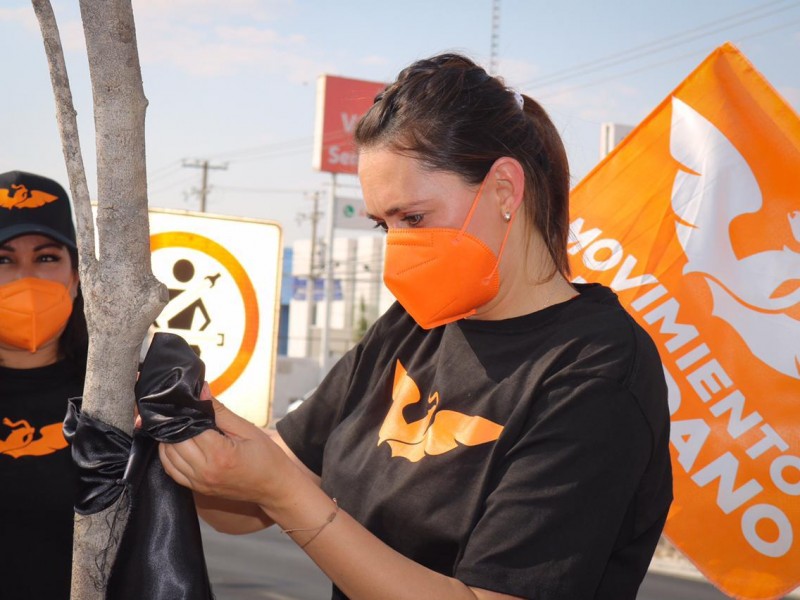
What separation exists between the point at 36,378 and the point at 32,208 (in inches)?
20.3

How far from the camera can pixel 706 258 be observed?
3.26 meters

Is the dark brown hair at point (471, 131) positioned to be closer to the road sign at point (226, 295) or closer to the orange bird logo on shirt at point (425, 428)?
the orange bird logo on shirt at point (425, 428)

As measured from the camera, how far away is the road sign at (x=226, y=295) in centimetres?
391

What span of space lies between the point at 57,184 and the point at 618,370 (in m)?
2.15

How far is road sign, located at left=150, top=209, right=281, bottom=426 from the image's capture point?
3.91 metres

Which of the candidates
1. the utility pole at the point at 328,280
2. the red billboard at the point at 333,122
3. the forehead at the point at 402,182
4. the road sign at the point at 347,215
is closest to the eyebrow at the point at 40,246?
the forehead at the point at 402,182

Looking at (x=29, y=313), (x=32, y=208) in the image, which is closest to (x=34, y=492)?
(x=29, y=313)

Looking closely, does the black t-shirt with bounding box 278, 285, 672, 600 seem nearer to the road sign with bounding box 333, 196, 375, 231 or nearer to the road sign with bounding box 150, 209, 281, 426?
the road sign with bounding box 150, 209, 281, 426

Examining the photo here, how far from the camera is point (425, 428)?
1.98m

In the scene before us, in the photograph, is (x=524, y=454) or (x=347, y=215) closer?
(x=524, y=454)

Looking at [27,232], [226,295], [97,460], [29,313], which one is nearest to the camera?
[97,460]

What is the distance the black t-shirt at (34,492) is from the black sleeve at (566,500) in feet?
4.73

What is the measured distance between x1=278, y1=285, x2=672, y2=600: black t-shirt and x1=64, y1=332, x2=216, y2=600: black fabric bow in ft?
1.27

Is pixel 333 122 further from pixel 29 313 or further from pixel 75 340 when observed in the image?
pixel 29 313
